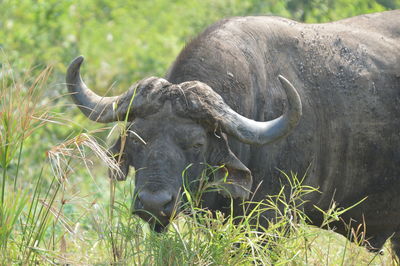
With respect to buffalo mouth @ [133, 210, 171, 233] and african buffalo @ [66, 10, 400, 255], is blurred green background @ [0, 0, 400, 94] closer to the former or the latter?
african buffalo @ [66, 10, 400, 255]

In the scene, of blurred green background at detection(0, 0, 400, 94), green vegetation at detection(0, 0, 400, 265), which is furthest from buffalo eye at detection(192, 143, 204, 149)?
blurred green background at detection(0, 0, 400, 94)

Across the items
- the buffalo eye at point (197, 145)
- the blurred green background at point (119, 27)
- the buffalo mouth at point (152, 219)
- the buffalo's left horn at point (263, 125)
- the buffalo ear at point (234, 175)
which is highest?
the buffalo's left horn at point (263, 125)

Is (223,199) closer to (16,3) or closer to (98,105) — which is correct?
(98,105)

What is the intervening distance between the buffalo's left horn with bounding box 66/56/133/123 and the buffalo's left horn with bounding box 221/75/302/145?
27.3 inches

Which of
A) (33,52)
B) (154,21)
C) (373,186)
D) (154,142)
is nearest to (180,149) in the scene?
(154,142)

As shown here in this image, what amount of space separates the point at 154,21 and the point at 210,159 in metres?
9.22

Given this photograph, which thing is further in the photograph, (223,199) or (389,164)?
(389,164)

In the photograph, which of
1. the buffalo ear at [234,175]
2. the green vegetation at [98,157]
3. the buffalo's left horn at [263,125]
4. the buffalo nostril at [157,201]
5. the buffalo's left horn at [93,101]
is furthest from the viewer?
the buffalo's left horn at [93,101]

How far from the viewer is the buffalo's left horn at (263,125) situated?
493 centimetres

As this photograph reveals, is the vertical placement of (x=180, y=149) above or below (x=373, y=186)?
above

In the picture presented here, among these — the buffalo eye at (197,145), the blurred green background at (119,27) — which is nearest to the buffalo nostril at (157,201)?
the buffalo eye at (197,145)

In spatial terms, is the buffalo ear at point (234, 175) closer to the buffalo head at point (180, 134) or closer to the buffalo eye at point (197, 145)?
the buffalo head at point (180, 134)

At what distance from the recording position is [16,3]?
10.6m

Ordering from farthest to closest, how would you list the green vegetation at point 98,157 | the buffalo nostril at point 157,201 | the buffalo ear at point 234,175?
the buffalo ear at point 234,175
the buffalo nostril at point 157,201
the green vegetation at point 98,157
